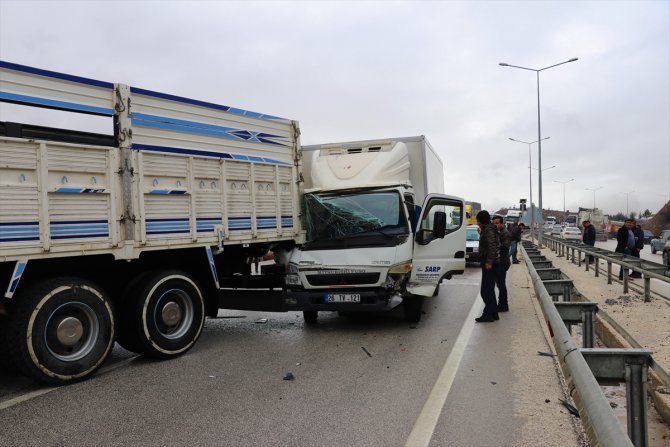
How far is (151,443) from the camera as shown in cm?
378

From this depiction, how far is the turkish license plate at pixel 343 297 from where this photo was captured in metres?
7.50

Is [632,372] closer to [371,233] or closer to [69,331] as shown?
[69,331]

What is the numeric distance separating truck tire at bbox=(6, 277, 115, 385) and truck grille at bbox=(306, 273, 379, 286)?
2.94 m

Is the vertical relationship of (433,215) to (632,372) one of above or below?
above

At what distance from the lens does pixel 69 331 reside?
519 centimetres

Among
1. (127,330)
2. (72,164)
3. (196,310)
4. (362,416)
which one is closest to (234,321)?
(196,310)

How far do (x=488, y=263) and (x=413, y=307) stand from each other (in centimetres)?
156

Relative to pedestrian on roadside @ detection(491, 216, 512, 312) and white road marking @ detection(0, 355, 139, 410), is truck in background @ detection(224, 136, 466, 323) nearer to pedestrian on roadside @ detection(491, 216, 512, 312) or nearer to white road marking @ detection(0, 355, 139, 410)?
pedestrian on roadside @ detection(491, 216, 512, 312)

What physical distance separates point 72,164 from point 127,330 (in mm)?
1948

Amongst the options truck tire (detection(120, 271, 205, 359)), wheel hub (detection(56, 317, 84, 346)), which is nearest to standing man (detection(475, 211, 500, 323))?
truck tire (detection(120, 271, 205, 359))

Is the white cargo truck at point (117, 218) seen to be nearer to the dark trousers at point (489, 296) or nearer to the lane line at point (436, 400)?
the lane line at point (436, 400)

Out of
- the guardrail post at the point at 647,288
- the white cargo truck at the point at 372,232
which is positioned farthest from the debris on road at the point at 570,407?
the guardrail post at the point at 647,288

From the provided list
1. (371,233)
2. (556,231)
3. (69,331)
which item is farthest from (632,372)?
(556,231)

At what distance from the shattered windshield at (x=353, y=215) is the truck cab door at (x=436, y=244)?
1.39 feet
